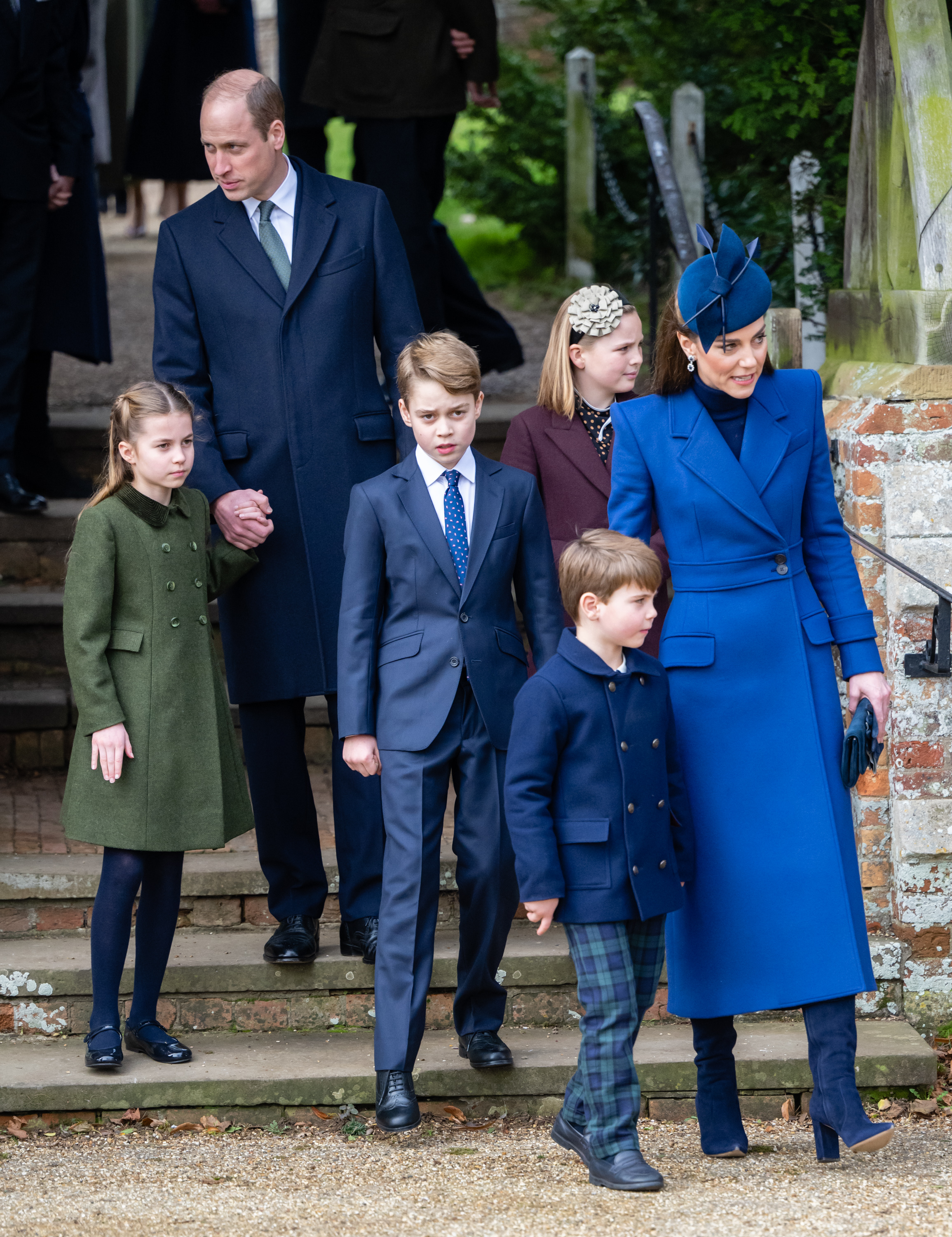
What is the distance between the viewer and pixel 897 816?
14.1ft

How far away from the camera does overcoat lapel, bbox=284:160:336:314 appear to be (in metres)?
4.09

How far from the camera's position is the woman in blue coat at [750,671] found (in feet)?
10.9

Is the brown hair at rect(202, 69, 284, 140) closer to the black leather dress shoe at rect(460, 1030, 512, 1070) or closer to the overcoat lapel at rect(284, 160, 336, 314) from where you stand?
the overcoat lapel at rect(284, 160, 336, 314)

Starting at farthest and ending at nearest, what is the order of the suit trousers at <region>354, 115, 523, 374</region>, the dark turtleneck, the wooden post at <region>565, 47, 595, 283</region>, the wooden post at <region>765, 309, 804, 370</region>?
the wooden post at <region>565, 47, 595, 283</region> < the suit trousers at <region>354, 115, 523, 374</region> < the wooden post at <region>765, 309, 804, 370</region> < the dark turtleneck

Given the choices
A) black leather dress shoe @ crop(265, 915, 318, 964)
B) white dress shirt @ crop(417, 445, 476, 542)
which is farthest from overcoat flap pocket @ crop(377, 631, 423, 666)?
black leather dress shoe @ crop(265, 915, 318, 964)

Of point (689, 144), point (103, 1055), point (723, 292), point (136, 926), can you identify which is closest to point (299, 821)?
point (136, 926)

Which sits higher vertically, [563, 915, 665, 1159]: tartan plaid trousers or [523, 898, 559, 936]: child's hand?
[523, 898, 559, 936]: child's hand

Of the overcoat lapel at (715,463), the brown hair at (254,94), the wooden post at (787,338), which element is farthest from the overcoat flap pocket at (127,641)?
Result: the wooden post at (787,338)

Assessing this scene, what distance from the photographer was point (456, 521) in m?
3.71

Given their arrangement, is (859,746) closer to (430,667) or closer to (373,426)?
(430,667)

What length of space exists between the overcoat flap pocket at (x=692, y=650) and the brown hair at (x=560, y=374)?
932 mm

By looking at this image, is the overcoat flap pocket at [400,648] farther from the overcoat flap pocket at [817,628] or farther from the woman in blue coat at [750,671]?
the overcoat flap pocket at [817,628]

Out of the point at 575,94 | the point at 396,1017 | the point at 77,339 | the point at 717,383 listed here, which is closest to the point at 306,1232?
the point at 396,1017

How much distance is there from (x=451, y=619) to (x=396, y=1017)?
2.80 feet
